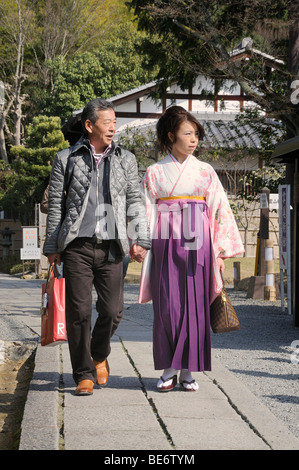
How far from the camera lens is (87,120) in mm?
4914

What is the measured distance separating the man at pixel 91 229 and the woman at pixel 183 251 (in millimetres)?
196

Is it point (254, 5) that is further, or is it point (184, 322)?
point (254, 5)

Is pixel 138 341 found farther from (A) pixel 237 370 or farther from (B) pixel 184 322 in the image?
(B) pixel 184 322

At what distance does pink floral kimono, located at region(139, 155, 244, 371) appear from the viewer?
4.86m

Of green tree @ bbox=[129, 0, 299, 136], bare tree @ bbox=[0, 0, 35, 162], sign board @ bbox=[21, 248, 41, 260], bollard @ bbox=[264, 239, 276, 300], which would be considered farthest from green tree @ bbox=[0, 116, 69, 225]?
bollard @ bbox=[264, 239, 276, 300]

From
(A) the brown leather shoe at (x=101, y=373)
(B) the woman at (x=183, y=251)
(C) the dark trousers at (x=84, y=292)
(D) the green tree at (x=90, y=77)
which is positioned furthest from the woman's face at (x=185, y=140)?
(D) the green tree at (x=90, y=77)

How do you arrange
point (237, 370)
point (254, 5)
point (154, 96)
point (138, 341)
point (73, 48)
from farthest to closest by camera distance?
point (73, 48), point (154, 96), point (254, 5), point (138, 341), point (237, 370)

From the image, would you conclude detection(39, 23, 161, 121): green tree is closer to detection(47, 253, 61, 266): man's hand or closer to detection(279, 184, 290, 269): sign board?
detection(279, 184, 290, 269): sign board

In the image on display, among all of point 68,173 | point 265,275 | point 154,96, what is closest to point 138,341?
point 68,173

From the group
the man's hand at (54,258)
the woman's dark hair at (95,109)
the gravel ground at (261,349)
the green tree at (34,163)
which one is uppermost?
the green tree at (34,163)

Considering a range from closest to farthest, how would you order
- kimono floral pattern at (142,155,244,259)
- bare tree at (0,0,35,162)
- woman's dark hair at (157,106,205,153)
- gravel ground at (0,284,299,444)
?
1. kimono floral pattern at (142,155,244,259)
2. woman's dark hair at (157,106,205,153)
3. gravel ground at (0,284,299,444)
4. bare tree at (0,0,35,162)

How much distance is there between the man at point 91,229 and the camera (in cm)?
471

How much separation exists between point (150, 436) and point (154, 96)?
40.5ft

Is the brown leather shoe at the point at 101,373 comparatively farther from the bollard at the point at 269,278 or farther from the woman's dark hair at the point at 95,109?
the bollard at the point at 269,278
